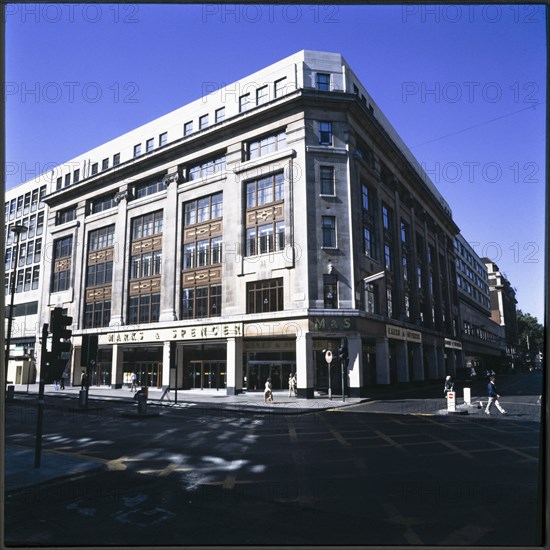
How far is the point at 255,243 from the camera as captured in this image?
113 ft

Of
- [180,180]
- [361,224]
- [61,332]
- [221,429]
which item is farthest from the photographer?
[180,180]

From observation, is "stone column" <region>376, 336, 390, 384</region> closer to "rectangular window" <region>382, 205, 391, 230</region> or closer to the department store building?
the department store building

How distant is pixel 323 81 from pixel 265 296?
16876mm

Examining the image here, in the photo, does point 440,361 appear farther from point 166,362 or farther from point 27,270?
point 27,270

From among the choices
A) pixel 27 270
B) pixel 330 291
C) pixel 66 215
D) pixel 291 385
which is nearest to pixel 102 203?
pixel 66 215

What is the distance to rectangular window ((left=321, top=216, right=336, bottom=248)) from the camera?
32.3 metres

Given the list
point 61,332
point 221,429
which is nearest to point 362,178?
point 221,429

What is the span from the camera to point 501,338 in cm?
10769

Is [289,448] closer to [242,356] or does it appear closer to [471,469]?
[471,469]

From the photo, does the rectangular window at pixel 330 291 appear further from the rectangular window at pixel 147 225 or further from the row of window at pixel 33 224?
the row of window at pixel 33 224

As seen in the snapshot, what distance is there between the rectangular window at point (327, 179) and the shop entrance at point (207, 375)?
1565cm

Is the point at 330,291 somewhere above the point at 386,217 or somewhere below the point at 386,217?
below

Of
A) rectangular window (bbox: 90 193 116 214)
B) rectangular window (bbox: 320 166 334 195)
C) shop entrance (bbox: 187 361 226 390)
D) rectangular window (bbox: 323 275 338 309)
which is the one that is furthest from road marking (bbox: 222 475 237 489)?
rectangular window (bbox: 90 193 116 214)

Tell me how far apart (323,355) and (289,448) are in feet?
69.4
